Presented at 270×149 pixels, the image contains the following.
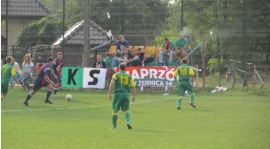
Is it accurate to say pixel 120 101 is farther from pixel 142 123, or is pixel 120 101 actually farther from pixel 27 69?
pixel 27 69

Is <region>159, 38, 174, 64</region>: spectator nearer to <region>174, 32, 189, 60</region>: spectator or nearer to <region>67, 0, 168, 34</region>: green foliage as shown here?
<region>174, 32, 189, 60</region>: spectator

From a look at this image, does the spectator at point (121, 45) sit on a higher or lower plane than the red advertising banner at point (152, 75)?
higher

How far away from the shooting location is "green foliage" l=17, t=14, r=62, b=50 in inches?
1340

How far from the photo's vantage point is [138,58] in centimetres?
3038

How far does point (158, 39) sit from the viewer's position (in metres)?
35.3

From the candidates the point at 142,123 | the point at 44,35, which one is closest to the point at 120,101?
the point at 142,123

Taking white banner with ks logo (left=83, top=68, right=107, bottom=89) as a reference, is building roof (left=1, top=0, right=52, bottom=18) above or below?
above

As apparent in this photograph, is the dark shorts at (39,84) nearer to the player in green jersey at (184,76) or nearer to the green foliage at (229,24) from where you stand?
the player in green jersey at (184,76)

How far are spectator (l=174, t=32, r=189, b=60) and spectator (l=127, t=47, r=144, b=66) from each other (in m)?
1.50

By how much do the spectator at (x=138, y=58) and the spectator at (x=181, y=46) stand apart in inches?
58.9

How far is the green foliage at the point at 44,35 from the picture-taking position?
112 feet

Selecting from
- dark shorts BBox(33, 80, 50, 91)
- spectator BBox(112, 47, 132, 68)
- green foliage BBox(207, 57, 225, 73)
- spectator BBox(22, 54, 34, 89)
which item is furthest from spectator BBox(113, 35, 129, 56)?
dark shorts BBox(33, 80, 50, 91)

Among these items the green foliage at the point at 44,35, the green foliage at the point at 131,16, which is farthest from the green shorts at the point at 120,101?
the green foliage at the point at 44,35

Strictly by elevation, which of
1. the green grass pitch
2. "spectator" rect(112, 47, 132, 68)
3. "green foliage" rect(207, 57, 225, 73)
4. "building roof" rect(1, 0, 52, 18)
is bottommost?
the green grass pitch
